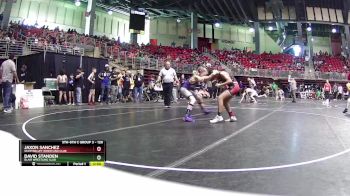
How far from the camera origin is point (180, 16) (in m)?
49.0

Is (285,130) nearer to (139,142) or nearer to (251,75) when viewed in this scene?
(139,142)

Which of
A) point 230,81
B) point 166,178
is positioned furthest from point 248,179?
point 230,81

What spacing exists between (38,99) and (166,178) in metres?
11.1

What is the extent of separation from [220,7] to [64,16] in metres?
19.0

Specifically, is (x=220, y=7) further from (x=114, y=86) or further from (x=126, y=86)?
(x=114, y=86)

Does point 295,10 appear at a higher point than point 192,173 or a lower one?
higher

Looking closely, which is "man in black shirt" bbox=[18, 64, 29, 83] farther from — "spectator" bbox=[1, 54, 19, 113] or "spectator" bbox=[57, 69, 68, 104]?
"spectator" bbox=[1, 54, 19, 113]

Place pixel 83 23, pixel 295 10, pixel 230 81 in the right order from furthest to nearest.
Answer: pixel 295 10 → pixel 83 23 → pixel 230 81

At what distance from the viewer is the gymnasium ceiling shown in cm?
4209

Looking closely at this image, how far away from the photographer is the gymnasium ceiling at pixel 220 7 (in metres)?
42.1

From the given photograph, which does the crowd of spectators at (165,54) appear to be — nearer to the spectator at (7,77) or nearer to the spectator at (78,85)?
the spectator at (78,85)

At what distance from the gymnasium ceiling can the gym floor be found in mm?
34950
